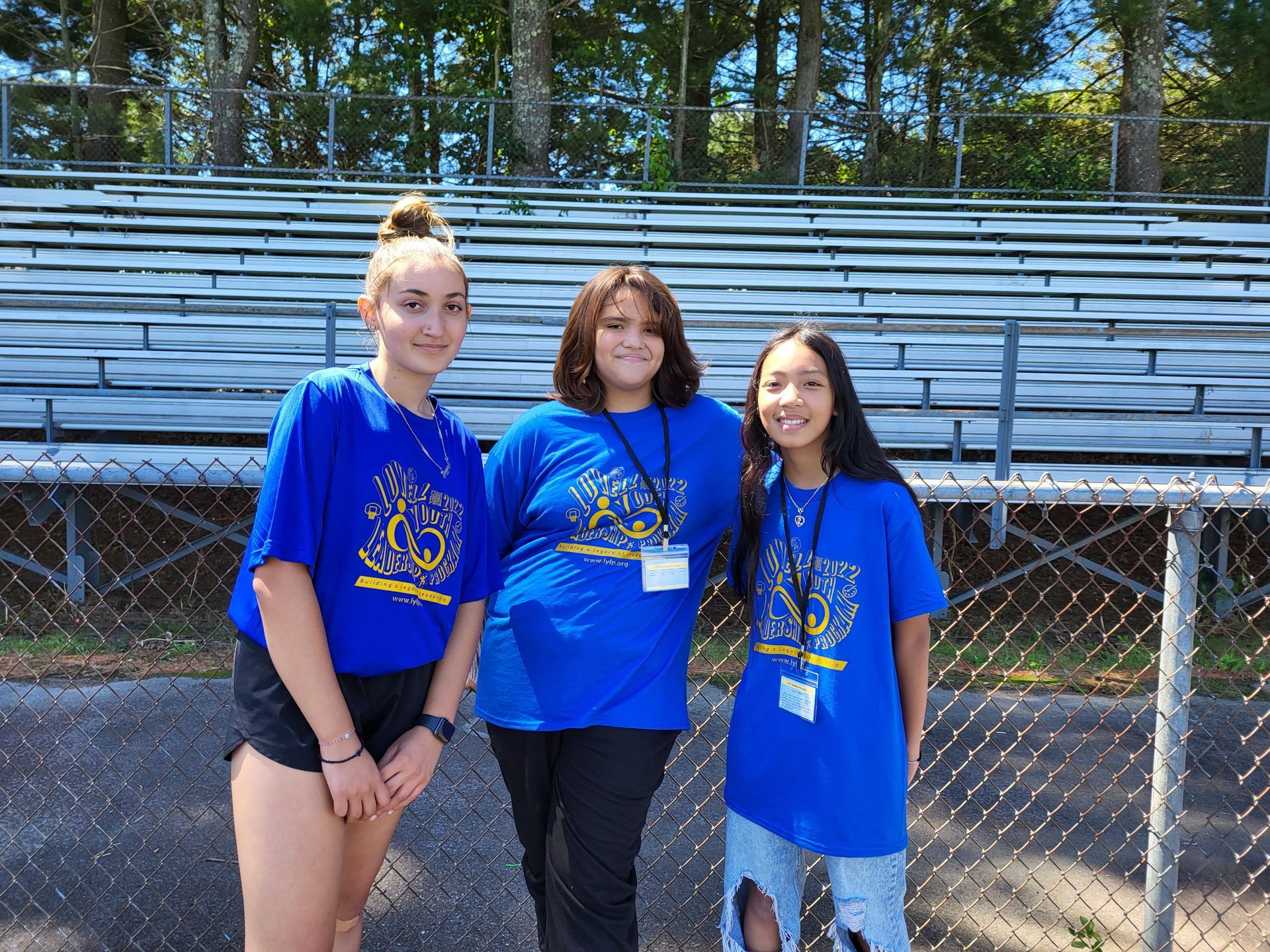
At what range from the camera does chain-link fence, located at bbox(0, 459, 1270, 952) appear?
223 cm

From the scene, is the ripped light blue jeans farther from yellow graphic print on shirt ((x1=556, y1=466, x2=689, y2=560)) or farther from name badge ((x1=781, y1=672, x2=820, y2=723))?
yellow graphic print on shirt ((x1=556, y1=466, x2=689, y2=560))

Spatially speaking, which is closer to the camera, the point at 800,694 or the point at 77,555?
the point at 800,694

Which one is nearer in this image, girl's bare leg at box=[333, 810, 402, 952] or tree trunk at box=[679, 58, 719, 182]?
girl's bare leg at box=[333, 810, 402, 952]

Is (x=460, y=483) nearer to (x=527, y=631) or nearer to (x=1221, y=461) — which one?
(x=527, y=631)

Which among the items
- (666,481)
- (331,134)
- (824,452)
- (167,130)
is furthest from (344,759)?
(167,130)

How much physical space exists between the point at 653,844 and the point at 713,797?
299 mm

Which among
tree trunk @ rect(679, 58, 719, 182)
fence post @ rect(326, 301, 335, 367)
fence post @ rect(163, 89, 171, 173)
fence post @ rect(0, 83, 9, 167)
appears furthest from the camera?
tree trunk @ rect(679, 58, 719, 182)

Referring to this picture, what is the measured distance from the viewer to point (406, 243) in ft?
5.40

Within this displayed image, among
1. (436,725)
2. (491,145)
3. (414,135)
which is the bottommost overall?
(436,725)

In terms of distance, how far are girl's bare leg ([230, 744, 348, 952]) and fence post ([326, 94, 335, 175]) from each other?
11.4 meters

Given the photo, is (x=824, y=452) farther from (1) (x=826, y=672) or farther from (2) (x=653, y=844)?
(2) (x=653, y=844)

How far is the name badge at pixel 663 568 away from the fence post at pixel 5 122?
13.0m

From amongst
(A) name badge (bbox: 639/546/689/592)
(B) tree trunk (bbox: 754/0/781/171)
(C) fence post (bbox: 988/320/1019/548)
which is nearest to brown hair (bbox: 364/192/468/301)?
(A) name badge (bbox: 639/546/689/592)

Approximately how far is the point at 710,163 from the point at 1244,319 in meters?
6.85
